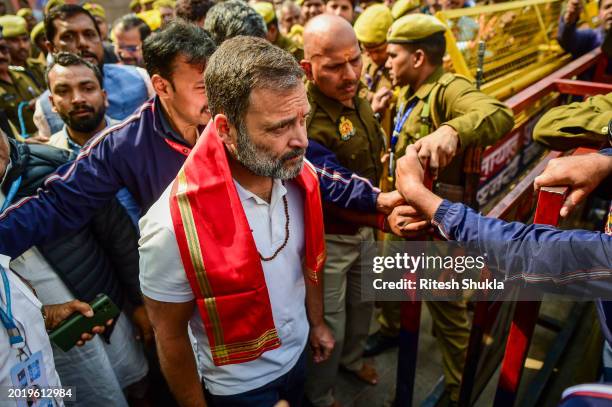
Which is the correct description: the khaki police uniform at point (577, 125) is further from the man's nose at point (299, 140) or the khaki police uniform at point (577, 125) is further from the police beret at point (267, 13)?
the police beret at point (267, 13)

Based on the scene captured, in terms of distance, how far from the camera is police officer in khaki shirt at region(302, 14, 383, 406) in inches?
86.1

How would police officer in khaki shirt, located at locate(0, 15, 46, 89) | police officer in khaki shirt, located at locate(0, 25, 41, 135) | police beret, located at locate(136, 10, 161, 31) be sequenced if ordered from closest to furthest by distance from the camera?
1. police officer in khaki shirt, located at locate(0, 25, 41, 135)
2. police officer in khaki shirt, located at locate(0, 15, 46, 89)
3. police beret, located at locate(136, 10, 161, 31)

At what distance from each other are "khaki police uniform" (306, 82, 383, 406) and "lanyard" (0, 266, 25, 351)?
1461mm

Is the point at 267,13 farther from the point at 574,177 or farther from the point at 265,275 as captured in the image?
the point at 574,177

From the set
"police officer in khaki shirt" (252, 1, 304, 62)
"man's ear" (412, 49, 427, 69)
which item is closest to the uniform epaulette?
"man's ear" (412, 49, 427, 69)

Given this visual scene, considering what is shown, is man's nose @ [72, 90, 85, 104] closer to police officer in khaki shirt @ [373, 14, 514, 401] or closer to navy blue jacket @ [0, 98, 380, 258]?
navy blue jacket @ [0, 98, 380, 258]

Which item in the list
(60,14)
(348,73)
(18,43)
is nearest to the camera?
(348,73)

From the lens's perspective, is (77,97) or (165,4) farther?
(165,4)

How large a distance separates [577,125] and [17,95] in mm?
5073

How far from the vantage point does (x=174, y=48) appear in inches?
75.3

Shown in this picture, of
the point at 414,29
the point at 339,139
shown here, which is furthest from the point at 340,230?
the point at 414,29

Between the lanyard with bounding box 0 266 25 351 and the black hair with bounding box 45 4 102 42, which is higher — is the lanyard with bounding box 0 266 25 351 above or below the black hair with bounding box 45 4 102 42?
below

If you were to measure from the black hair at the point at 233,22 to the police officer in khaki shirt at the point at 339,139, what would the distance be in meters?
0.52

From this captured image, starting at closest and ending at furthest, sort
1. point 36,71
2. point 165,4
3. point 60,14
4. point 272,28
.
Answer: point 60,14 < point 272,28 < point 36,71 < point 165,4
